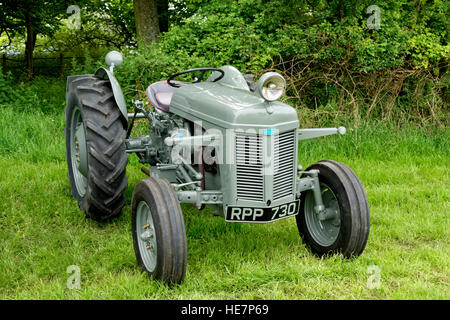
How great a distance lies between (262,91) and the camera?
3.51 m

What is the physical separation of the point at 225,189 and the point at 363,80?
5.57m

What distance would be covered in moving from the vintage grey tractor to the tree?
8137 millimetres

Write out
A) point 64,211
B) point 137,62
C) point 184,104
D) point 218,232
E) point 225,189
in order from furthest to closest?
point 137,62, point 64,211, point 218,232, point 184,104, point 225,189

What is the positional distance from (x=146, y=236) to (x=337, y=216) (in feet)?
4.92

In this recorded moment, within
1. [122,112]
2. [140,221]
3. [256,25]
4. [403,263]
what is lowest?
[403,263]

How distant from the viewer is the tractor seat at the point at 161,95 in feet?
15.2

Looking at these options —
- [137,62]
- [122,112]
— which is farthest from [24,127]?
[122,112]

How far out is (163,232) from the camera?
3316 mm

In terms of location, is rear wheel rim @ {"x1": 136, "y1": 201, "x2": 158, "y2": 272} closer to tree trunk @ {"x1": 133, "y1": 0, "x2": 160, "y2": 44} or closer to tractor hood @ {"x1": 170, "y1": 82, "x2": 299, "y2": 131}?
tractor hood @ {"x1": 170, "y1": 82, "x2": 299, "y2": 131}

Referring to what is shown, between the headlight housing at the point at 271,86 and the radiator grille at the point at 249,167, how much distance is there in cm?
29

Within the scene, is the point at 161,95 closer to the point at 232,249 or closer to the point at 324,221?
the point at 232,249

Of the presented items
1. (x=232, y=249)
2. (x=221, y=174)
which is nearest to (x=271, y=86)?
(x=221, y=174)
